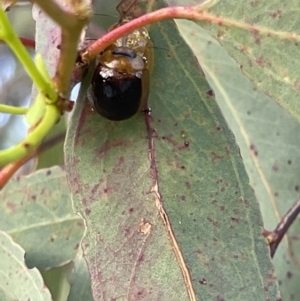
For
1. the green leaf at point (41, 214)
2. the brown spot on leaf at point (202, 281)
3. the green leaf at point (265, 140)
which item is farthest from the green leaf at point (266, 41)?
the green leaf at point (41, 214)

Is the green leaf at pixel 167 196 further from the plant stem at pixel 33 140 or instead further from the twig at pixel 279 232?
the twig at pixel 279 232

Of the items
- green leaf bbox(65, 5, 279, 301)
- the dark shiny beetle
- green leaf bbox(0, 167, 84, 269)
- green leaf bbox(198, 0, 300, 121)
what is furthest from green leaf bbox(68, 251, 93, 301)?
green leaf bbox(198, 0, 300, 121)

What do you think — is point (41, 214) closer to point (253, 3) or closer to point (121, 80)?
point (121, 80)

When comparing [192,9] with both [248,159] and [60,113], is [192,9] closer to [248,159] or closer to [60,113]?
[60,113]

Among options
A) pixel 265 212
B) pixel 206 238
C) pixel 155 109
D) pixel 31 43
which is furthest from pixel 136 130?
pixel 265 212

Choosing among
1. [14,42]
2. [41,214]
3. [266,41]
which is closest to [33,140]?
[14,42]

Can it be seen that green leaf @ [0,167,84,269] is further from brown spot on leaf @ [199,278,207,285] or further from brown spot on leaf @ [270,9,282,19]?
brown spot on leaf @ [270,9,282,19]
